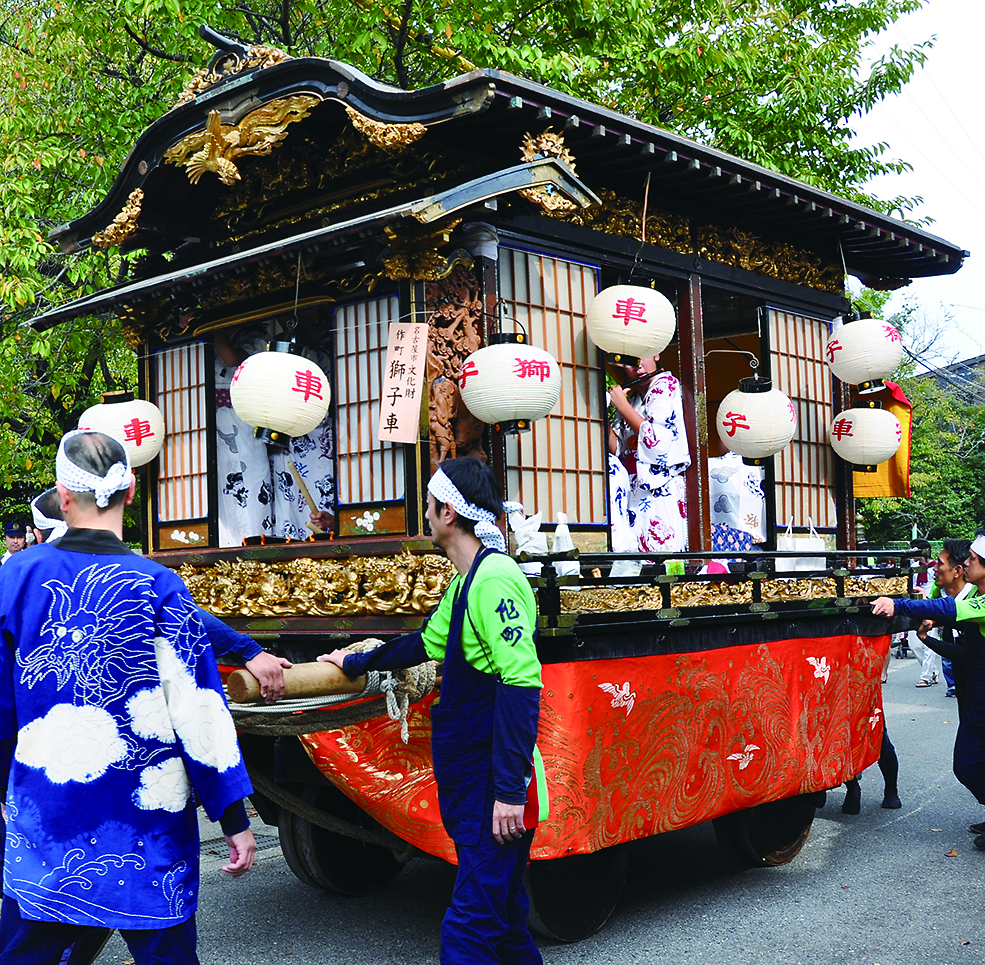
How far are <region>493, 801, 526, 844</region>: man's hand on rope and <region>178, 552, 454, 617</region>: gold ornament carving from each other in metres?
1.92

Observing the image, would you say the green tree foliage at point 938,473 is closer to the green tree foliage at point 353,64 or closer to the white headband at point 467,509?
the green tree foliage at point 353,64

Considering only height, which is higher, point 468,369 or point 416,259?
point 416,259

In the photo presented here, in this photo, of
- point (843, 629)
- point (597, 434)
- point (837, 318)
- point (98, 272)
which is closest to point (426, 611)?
point (597, 434)

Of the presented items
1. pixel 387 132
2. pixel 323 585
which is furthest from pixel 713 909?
pixel 387 132

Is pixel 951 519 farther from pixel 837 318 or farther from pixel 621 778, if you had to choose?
pixel 621 778

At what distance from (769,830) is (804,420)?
10.9 feet

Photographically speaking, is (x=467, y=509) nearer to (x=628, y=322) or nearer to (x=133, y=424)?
(x=628, y=322)

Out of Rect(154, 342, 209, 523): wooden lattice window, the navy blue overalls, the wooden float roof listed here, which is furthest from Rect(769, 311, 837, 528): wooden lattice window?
the navy blue overalls

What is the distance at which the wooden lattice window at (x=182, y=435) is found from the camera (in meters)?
7.18

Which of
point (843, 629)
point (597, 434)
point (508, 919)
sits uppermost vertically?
point (597, 434)

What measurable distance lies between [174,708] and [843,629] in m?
5.45

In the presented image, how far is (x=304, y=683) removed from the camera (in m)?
4.15

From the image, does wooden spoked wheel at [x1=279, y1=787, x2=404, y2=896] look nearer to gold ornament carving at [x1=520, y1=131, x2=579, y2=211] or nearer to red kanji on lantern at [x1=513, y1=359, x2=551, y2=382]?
red kanji on lantern at [x1=513, y1=359, x2=551, y2=382]

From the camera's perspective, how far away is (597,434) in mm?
6703
